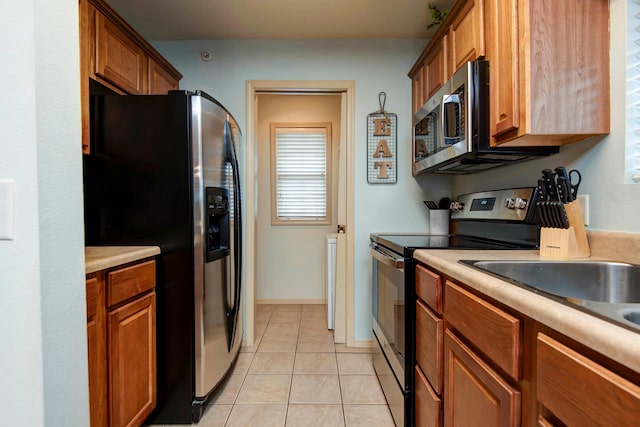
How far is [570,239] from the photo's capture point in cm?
110

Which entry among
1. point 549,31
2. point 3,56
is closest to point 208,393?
point 3,56

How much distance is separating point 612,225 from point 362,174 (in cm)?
158

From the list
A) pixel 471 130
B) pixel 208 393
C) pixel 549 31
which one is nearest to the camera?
pixel 549 31

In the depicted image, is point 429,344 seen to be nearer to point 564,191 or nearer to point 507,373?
point 507,373

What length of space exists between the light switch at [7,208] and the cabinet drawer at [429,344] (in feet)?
4.04

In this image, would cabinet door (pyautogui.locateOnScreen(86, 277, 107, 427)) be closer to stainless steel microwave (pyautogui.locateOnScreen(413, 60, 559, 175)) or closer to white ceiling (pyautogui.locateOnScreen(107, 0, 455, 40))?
stainless steel microwave (pyautogui.locateOnScreen(413, 60, 559, 175))

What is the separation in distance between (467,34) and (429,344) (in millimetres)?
1457

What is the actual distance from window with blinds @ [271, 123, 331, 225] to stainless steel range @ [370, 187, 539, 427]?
1.69m

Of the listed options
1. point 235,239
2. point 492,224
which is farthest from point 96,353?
point 492,224

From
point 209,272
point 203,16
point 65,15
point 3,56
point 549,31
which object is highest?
point 203,16

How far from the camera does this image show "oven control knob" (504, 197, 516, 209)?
1.53 metres

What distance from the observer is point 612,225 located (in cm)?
110

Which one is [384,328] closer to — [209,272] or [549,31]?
[209,272]

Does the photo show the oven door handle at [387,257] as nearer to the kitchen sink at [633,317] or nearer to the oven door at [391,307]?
the oven door at [391,307]
